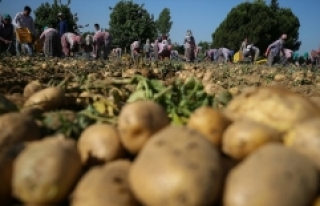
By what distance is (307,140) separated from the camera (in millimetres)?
1697

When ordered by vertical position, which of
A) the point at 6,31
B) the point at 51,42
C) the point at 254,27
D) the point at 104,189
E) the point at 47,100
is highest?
the point at 254,27

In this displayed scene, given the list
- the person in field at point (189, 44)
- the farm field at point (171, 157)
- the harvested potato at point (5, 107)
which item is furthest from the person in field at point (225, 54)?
the farm field at point (171, 157)

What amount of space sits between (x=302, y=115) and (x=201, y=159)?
0.74 m

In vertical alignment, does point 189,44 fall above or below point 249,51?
above

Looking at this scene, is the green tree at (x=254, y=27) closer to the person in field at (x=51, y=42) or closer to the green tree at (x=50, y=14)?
the green tree at (x=50, y=14)

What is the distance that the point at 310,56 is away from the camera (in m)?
30.0

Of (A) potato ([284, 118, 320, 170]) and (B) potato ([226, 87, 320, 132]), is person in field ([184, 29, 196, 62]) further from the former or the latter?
(A) potato ([284, 118, 320, 170])

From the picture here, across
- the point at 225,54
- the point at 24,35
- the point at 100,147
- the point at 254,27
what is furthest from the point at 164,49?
the point at 254,27

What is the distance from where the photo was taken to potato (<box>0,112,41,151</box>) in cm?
194

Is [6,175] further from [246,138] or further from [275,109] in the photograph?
[275,109]

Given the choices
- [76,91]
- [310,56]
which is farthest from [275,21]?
[76,91]

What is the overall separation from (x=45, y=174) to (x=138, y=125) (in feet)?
1.53

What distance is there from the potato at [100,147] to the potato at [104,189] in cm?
15

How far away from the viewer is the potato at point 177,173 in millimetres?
1428
